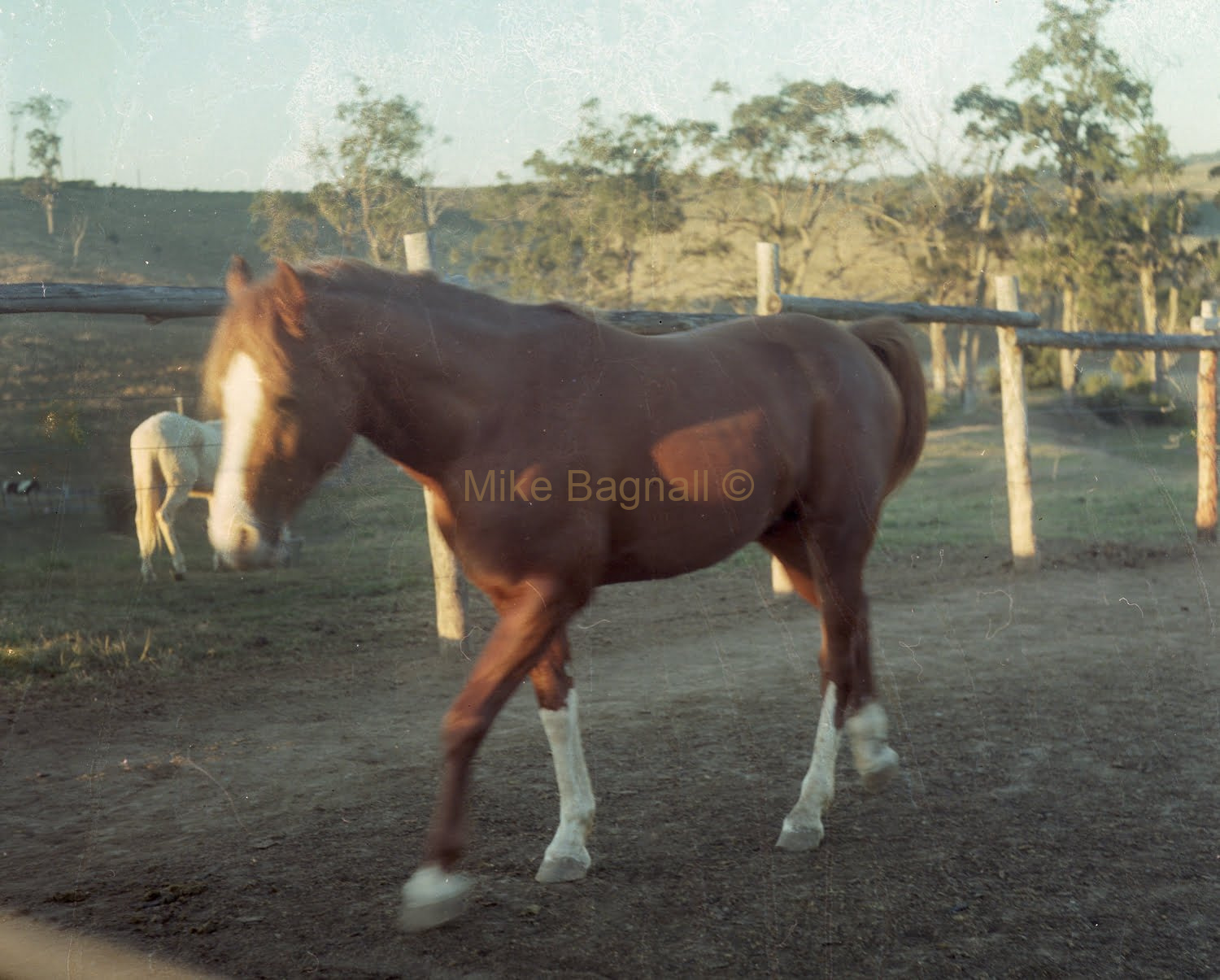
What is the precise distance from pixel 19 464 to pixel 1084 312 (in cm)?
2875

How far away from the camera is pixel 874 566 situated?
8844mm

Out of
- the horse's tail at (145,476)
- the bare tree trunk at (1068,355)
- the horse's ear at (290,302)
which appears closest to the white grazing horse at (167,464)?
the horse's tail at (145,476)

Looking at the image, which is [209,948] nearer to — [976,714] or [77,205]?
[976,714]

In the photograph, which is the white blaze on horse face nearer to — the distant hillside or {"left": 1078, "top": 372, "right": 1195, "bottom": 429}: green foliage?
the distant hillside

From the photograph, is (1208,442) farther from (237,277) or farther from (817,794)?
(237,277)

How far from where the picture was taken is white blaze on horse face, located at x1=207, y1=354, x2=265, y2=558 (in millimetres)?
2225

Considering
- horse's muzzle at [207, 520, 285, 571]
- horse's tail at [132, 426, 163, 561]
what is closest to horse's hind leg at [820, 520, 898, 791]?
horse's muzzle at [207, 520, 285, 571]

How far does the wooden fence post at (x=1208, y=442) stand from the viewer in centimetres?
986

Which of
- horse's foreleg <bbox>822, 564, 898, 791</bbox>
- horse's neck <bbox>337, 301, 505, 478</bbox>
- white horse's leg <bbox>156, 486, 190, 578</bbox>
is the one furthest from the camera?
white horse's leg <bbox>156, 486, 190, 578</bbox>

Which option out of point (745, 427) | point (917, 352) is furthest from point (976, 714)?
point (745, 427)

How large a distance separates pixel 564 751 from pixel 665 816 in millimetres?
635

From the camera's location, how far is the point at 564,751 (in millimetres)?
2961

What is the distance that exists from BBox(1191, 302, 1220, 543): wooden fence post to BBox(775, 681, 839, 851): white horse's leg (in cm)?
828

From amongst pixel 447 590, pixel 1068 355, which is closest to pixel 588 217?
pixel 447 590
